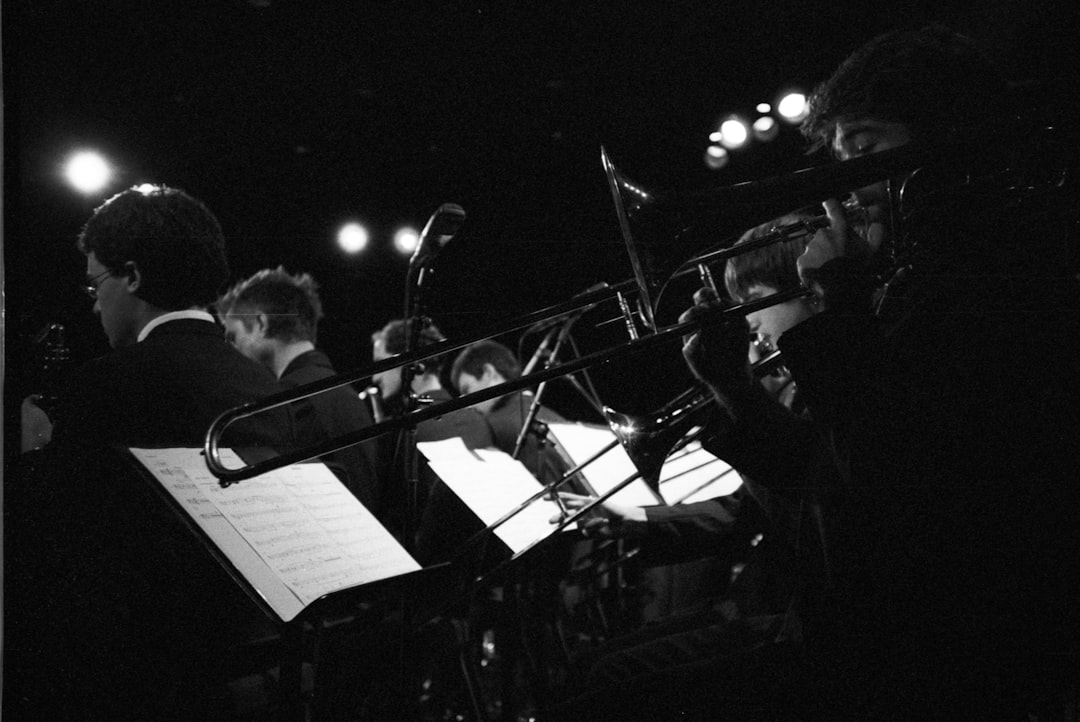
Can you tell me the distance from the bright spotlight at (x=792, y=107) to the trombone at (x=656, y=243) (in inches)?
45.6

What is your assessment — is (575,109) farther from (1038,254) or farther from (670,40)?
(1038,254)

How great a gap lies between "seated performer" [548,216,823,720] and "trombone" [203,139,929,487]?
225 millimetres

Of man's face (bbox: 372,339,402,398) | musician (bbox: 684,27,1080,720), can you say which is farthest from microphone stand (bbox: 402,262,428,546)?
man's face (bbox: 372,339,402,398)

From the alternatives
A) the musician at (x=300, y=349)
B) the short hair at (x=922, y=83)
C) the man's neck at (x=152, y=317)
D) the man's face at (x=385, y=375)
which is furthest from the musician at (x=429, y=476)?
the short hair at (x=922, y=83)

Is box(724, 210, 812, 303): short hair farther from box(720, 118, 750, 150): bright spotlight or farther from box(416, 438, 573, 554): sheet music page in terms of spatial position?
box(416, 438, 573, 554): sheet music page

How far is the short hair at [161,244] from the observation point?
6.21 feet

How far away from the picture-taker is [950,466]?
47.7 inches

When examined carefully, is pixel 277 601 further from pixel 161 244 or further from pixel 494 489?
pixel 161 244

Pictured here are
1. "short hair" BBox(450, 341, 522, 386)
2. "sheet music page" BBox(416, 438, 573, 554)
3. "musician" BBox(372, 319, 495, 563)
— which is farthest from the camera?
"short hair" BBox(450, 341, 522, 386)

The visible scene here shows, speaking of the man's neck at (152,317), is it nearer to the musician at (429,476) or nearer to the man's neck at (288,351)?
the musician at (429,476)

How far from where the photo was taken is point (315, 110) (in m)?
2.49

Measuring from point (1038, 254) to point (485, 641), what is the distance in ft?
10.6

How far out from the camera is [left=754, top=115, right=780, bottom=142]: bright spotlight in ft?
8.46

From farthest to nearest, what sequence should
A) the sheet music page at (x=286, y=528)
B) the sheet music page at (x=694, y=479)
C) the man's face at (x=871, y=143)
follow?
the sheet music page at (x=694, y=479), the man's face at (x=871, y=143), the sheet music page at (x=286, y=528)
